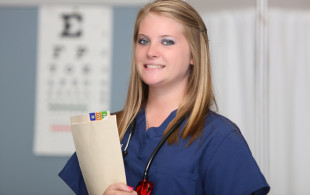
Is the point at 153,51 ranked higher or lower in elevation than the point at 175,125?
higher

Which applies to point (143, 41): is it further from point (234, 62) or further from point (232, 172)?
point (234, 62)

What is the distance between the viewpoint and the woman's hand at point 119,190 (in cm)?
89

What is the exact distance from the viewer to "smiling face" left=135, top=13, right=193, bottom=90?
1.02 metres

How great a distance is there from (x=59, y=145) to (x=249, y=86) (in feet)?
3.78

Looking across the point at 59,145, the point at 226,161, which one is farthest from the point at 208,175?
the point at 59,145

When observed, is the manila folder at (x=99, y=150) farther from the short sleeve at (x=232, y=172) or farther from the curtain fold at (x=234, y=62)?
the curtain fold at (x=234, y=62)

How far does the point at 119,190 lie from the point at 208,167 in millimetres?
216

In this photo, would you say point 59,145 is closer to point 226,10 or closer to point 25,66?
point 25,66

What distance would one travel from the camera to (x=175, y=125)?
39.4 inches

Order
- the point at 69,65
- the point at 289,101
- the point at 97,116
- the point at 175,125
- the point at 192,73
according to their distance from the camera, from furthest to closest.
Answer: the point at 69,65 → the point at 289,101 → the point at 192,73 → the point at 175,125 → the point at 97,116

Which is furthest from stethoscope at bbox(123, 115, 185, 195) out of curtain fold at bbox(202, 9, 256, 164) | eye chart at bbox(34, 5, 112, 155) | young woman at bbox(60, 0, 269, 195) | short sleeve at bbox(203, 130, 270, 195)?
eye chart at bbox(34, 5, 112, 155)

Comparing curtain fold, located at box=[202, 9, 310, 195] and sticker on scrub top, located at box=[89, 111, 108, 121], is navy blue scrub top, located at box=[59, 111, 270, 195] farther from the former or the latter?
curtain fold, located at box=[202, 9, 310, 195]

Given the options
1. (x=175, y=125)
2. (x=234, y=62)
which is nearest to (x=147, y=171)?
(x=175, y=125)

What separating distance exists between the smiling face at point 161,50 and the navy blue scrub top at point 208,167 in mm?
147
